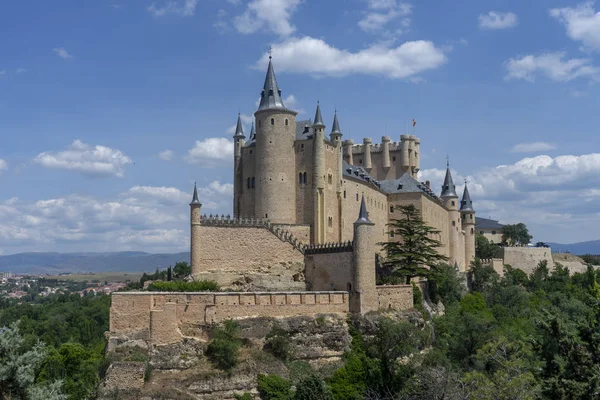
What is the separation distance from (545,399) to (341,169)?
35451mm

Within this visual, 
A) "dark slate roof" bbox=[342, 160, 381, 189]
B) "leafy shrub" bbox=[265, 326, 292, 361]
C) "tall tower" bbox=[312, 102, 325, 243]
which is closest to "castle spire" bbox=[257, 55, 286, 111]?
"tall tower" bbox=[312, 102, 325, 243]

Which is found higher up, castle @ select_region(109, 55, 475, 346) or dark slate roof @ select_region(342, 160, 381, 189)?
dark slate roof @ select_region(342, 160, 381, 189)

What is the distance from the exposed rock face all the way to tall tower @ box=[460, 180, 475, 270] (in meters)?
42.4

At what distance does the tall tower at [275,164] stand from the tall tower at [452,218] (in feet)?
94.5

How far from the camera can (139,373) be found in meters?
41.6

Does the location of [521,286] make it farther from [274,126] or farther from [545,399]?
[545,399]

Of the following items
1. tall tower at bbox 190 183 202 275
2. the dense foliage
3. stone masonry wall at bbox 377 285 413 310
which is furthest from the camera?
tall tower at bbox 190 183 202 275

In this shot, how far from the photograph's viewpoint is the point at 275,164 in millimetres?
61438

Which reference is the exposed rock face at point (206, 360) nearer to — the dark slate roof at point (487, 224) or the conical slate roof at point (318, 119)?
the conical slate roof at point (318, 119)

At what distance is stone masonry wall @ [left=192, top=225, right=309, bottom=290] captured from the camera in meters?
56.1

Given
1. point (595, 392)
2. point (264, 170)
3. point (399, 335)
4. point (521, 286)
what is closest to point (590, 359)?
point (595, 392)

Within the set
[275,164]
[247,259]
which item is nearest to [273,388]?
[247,259]

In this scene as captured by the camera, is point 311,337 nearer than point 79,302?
Yes

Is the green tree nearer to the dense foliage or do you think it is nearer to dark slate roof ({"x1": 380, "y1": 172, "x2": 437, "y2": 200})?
dark slate roof ({"x1": 380, "y1": 172, "x2": 437, "y2": 200})
